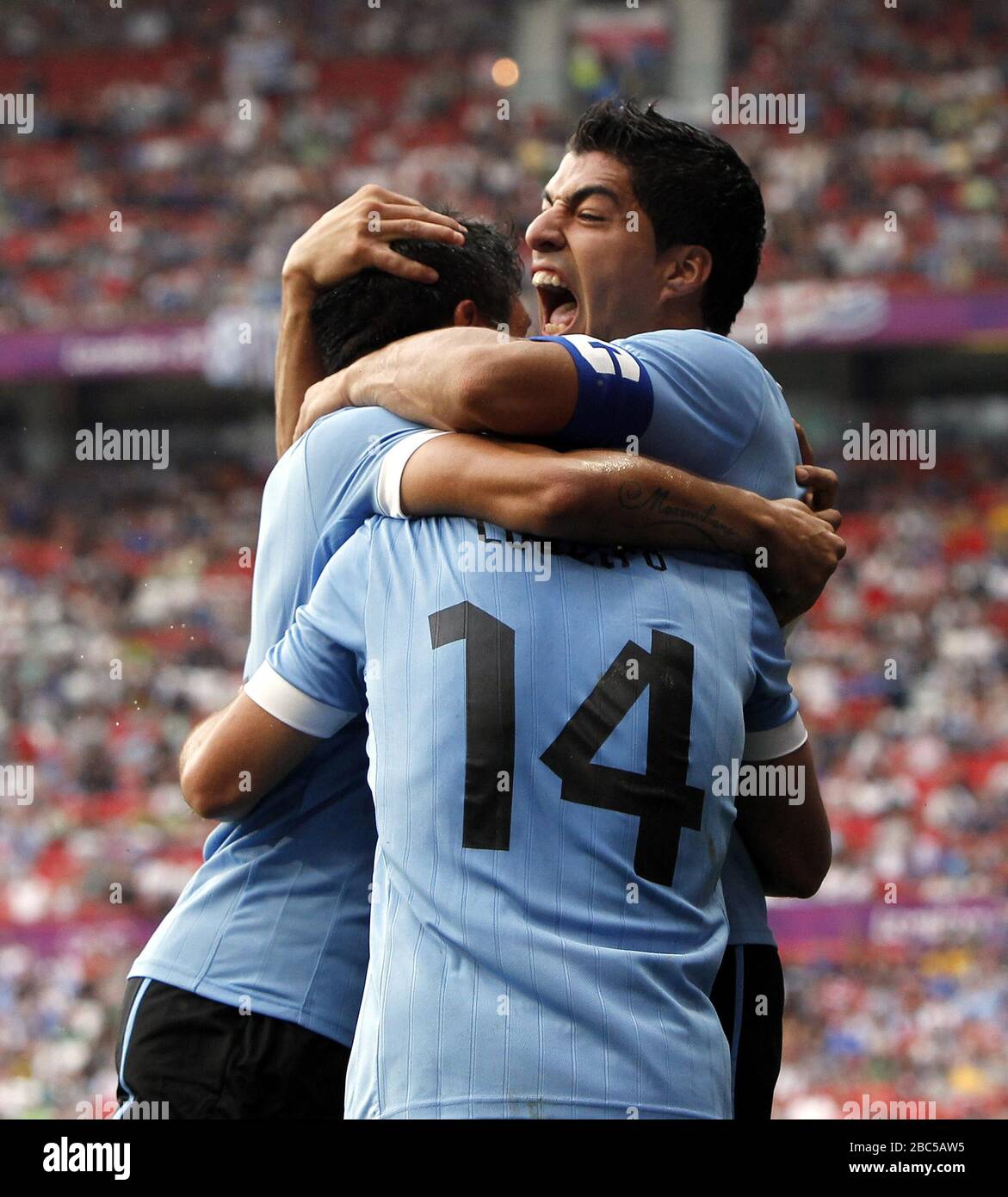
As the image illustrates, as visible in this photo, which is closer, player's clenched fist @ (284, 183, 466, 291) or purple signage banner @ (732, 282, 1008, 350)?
player's clenched fist @ (284, 183, 466, 291)

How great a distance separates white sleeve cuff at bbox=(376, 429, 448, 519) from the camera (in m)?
1.81

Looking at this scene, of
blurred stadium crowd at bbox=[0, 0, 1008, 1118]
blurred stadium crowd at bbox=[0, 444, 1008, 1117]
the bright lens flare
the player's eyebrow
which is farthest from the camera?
the bright lens flare

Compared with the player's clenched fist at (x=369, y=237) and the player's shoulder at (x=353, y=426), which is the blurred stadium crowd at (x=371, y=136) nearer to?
the player's clenched fist at (x=369, y=237)

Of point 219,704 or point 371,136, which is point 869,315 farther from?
point 219,704

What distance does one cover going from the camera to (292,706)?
183 cm

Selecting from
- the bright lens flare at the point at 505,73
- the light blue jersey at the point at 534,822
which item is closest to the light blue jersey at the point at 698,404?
the light blue jersey at the point at 534,822

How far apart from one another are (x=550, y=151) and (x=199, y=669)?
6.67 meters

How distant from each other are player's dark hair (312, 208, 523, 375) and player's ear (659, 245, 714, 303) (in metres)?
0.26

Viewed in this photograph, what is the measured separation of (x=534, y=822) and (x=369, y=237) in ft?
3.25

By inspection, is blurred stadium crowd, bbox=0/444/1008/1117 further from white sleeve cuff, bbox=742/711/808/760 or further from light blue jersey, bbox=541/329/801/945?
light blue jersey, bbox=541/329/801/945

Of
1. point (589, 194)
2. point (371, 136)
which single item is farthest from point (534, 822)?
point (371, 136)

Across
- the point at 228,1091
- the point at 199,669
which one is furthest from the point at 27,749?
the point at 228,1091

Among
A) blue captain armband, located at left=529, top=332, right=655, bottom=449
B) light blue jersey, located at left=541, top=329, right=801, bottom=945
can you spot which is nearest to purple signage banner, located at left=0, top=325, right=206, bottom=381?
light blue jersey, located at left=541, top=329, right=801, bottom=945

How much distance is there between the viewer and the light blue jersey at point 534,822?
1598mm
